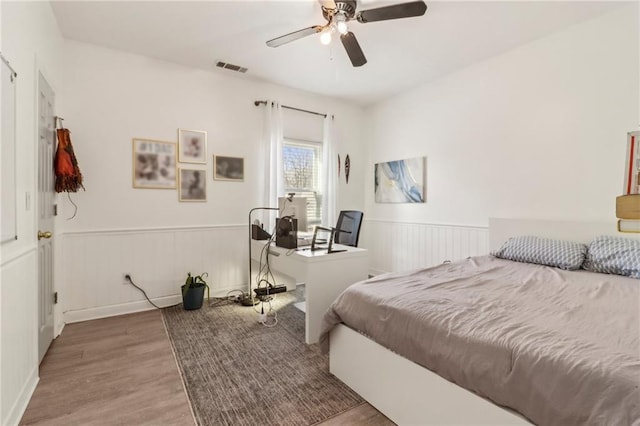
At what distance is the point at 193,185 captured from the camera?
3602mm

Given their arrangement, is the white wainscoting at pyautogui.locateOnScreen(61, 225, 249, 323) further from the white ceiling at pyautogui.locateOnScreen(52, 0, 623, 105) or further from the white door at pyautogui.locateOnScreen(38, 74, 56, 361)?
the white ceiling at pyautogui.locateOnScreen(52, 0, 623, 105)

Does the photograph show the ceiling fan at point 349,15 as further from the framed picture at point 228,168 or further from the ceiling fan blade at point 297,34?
the framed picture at point 228,168

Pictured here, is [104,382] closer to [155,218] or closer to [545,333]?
[155,218]

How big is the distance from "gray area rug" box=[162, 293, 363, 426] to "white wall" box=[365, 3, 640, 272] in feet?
8.10

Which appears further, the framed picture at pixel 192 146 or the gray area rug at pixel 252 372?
the framed picture at pixel 192 146

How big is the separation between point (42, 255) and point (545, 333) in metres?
3.19

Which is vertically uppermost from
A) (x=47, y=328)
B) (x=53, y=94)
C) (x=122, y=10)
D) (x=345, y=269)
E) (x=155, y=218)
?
(x=122, y=10)

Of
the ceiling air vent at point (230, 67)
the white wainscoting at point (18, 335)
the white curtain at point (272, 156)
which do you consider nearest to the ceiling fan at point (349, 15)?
the ceiling air vent at point (230, 67)

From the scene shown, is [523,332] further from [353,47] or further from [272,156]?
[272,156]

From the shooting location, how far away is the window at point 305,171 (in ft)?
14.1

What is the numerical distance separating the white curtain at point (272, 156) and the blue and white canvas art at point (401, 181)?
1599 mm

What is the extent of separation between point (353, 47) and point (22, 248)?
2640 mm

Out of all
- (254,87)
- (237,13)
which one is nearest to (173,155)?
(254,87)

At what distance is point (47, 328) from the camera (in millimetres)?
2389
